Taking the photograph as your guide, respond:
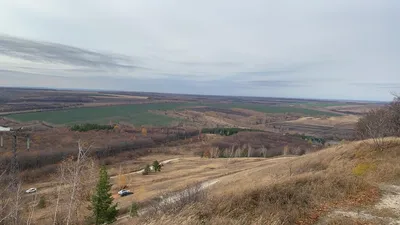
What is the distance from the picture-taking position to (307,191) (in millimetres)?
12398

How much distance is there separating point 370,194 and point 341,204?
239 centimetres

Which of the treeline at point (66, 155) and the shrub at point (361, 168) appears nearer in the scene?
the shrub at point (361, 168)

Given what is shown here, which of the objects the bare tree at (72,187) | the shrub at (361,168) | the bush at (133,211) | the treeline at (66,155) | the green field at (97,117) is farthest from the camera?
the green field at (97,117)

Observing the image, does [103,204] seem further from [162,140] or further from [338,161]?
[162,140]

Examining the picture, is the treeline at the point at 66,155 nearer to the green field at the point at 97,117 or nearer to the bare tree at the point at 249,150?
the bare tree at the point at 249,150

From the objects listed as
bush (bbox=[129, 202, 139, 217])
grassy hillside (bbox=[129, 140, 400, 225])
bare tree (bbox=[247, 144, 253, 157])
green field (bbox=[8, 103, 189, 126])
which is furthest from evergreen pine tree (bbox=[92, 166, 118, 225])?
green field (bbox=[8, 103, 189, 126])

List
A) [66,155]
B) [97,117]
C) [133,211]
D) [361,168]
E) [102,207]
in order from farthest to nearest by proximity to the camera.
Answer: [97,117] → [66,155] → [102,207] → [133,211] → [361,168]

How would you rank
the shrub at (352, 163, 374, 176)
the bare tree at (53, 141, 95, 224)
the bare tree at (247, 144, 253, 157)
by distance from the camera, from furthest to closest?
the bare tree at (247, 144, 253, 157), the shrub at (352, 163, 374, 176), the bare tree at (53, 141, 95, 224)

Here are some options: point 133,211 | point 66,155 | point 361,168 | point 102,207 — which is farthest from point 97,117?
point 361,168

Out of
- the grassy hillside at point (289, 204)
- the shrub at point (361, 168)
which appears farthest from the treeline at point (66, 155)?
the grassy hillside at point (289, 204)

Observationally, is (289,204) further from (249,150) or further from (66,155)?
(249,150)

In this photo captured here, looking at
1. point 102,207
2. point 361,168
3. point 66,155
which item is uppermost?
point 361,168

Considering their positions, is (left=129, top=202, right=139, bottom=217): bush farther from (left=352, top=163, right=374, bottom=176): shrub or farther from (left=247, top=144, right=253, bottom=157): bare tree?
(left=247, top=144, right=253, bottom=157): bare tree

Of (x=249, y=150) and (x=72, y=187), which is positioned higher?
(x=72, y=187)
